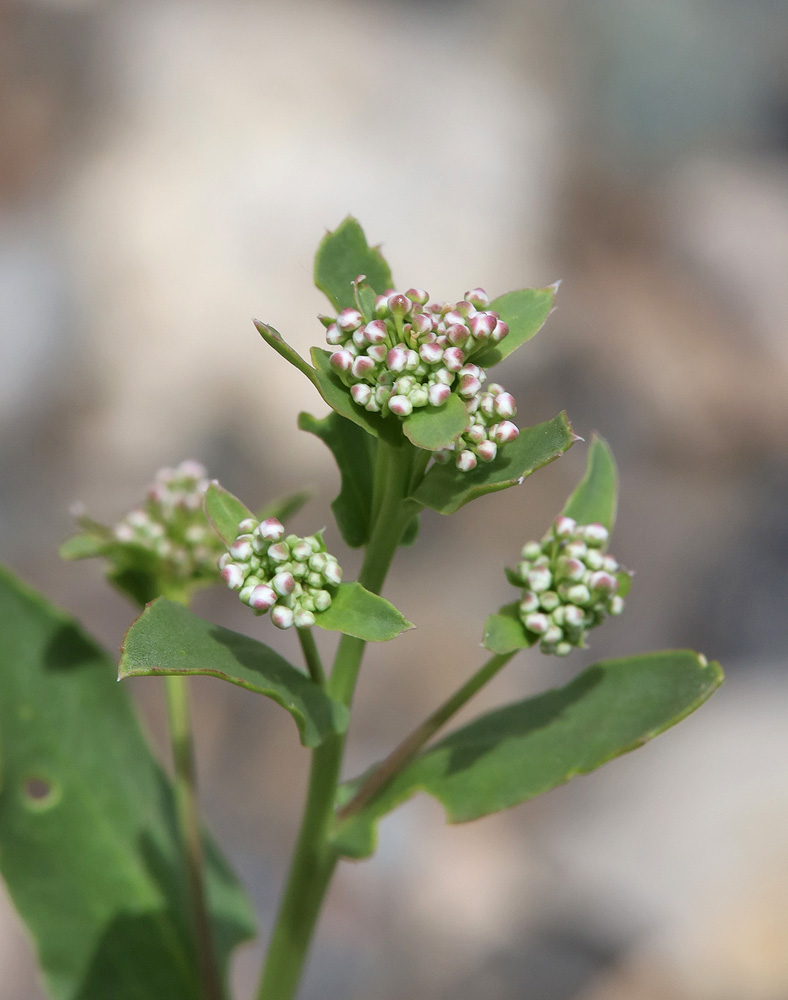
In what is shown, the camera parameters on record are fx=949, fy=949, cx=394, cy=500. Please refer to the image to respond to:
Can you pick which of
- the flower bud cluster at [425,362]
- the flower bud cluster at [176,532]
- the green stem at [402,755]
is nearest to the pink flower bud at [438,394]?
the flower bud cluster at [425,362]

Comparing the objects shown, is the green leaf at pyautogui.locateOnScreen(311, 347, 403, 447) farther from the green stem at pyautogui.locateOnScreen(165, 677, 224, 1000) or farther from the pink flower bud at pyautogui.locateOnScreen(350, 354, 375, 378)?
the green stem at pyautogui.locateOnScreen(165, 677, 224, 1000)

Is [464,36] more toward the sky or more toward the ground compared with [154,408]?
more toward the sky

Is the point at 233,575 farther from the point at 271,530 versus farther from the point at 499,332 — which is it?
the point at 499,332

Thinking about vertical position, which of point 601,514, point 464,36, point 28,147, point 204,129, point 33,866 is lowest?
point 33,866

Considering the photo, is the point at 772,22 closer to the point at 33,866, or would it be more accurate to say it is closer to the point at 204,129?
the point at 204,129

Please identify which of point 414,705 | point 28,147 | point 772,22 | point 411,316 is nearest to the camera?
point 411,316

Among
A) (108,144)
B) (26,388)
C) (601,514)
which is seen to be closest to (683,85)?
(108,144)

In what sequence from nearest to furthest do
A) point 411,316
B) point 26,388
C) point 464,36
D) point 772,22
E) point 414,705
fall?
point 411,316 < point 414,705 < point 26,388 < point 464,36 < point 772,22
